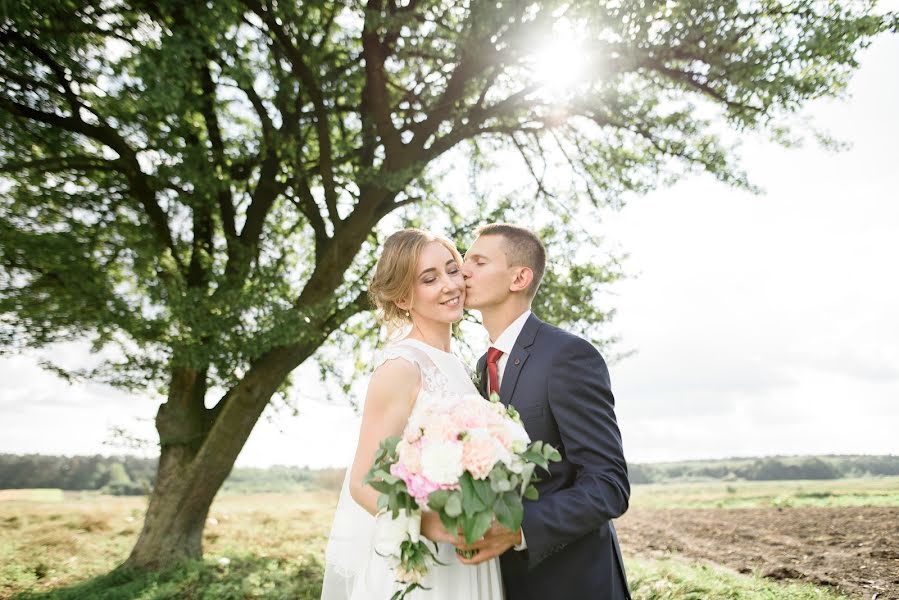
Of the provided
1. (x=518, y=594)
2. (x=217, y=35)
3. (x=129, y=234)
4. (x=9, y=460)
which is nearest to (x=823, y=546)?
(x=518, y=594)

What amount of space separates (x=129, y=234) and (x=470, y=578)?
9.36 meters

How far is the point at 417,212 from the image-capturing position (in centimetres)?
1270

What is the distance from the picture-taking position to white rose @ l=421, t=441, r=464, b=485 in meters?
2.31

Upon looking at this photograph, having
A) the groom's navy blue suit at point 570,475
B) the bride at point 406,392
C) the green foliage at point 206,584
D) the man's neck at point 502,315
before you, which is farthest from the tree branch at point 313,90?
the groom's navy blue suit at point 570,475

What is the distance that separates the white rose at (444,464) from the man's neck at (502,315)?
132 centimetres

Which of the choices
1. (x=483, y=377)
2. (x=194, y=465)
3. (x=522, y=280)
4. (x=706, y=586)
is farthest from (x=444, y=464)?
(x=194, y=465)

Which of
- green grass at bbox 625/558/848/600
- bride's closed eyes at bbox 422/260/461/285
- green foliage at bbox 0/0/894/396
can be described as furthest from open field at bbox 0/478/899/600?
bride's closed eyes at bbox 422/260/461/285

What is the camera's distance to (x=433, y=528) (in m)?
2.55

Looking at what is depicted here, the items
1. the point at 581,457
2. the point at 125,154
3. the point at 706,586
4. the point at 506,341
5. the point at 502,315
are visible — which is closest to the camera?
the point at 581,457

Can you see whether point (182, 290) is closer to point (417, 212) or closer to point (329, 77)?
point (329, 77)

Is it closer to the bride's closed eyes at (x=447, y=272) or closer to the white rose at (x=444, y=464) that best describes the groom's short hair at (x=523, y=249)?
the bride's closed eyes at (x=447, y=272)

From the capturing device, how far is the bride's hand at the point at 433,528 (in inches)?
99.8

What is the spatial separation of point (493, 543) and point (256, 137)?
9.48m

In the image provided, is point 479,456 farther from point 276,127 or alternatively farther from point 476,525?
point 276,127
